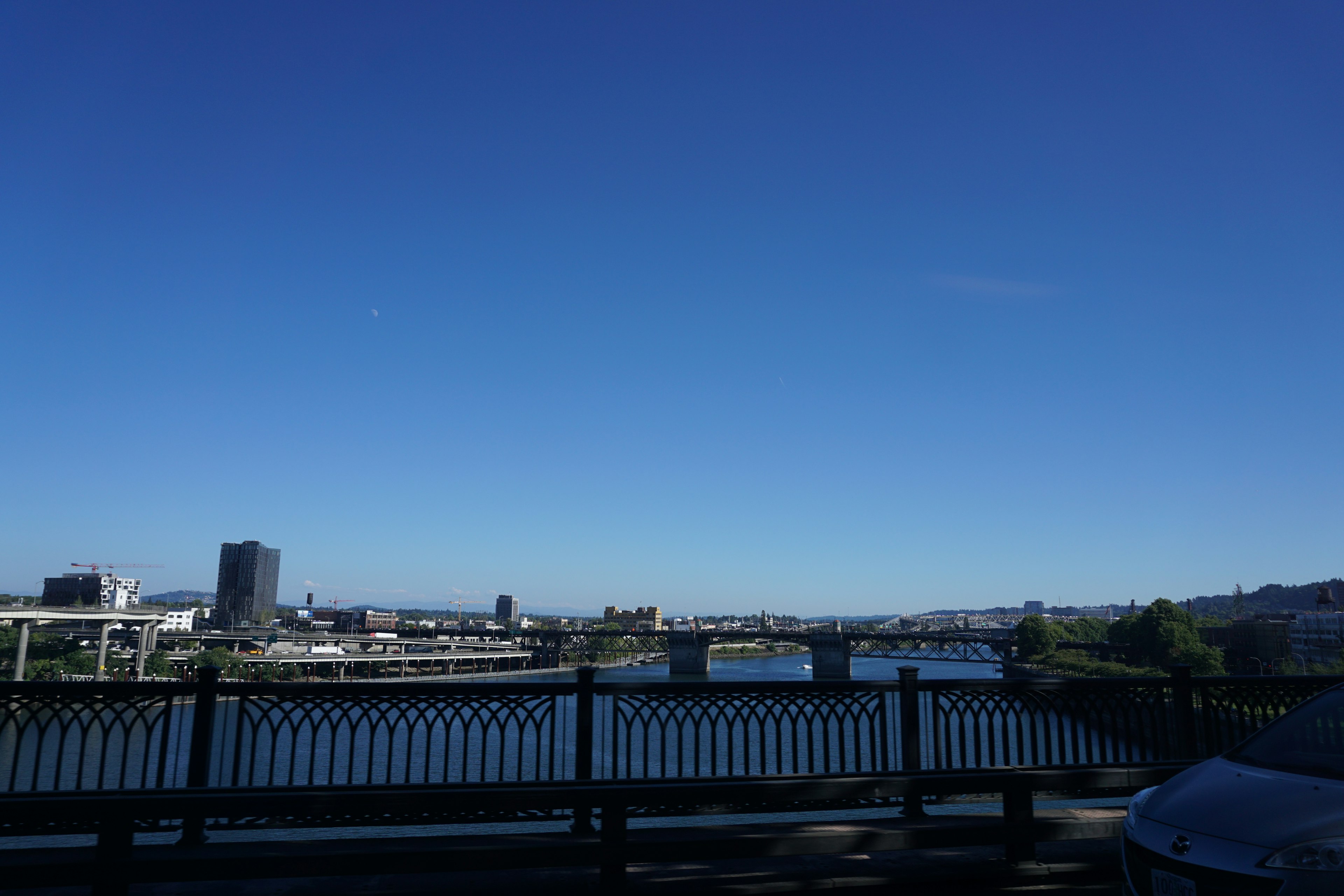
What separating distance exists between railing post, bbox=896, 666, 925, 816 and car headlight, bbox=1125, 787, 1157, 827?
2790 mm

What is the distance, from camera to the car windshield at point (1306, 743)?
5160mm

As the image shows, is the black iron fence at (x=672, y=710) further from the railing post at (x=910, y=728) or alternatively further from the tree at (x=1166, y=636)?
the tree at (x=1166, y=636)

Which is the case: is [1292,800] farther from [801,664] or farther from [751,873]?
[801,664]

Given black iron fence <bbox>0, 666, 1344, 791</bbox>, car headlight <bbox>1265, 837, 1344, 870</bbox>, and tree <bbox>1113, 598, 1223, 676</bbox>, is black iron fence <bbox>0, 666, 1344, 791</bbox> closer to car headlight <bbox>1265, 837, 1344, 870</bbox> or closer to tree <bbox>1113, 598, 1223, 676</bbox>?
car headlight <bbox>1265, 837, 1344, 870</bbox>

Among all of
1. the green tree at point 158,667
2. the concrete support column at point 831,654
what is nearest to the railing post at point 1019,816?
the green tree at point 158,667

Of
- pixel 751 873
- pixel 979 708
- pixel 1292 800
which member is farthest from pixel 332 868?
pixel 979 708

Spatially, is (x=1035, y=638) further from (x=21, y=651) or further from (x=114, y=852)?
(x=114, y=852)

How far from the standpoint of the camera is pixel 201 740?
7.45m

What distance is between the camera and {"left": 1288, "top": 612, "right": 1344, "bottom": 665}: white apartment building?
11150 centimetres

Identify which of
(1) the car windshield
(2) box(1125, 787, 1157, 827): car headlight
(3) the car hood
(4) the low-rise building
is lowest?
(4) the low-rise building

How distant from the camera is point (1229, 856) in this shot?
4.47 metres

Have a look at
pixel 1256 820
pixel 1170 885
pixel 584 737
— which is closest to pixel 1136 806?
pixel 1170 885

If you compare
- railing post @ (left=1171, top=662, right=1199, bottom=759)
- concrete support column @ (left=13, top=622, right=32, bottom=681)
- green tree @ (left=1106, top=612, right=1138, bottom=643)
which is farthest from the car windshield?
green tree @ (left=1106, top=612, right=1138, bottom=643)

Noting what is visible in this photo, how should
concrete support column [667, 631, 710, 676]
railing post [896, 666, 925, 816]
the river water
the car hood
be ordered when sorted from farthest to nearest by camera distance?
concrete support column [667, 631, 710, 676] → the river water → railing post [896, 666, 925, 816] → the car hood
